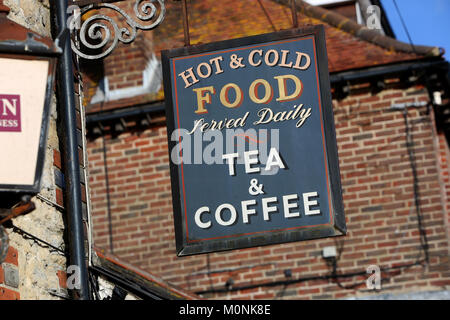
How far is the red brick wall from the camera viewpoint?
36.5 ft

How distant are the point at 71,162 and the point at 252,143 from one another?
1.13 meters

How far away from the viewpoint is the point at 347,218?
37.2 ft

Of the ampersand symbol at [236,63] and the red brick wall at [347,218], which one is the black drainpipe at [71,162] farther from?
the red brick wall at [347,218]

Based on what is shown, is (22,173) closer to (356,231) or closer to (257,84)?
(257,84)

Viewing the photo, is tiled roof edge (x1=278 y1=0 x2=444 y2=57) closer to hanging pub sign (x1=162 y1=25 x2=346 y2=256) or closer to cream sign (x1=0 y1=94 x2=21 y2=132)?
hanging pub sign (x1=162 y1=25 x2=346 y2=256)

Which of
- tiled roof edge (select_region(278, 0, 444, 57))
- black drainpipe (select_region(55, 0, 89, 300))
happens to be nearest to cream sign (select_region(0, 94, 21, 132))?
black drainpipe (select_region(55, 0, 89, 300))

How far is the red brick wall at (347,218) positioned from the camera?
11133 millimetres

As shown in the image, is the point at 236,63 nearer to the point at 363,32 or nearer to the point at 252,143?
the point at 252,143

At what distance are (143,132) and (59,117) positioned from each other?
6.61 meters

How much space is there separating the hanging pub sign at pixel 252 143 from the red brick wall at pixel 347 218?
572 centimetres

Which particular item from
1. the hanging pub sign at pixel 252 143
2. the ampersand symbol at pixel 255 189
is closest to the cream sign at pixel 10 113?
the hanging pub sign at pixel 252 143

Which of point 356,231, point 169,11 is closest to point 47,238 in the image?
point 356,231

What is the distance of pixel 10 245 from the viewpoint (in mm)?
4898

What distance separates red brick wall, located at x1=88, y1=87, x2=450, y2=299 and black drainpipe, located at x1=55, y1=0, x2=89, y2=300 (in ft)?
20.0
